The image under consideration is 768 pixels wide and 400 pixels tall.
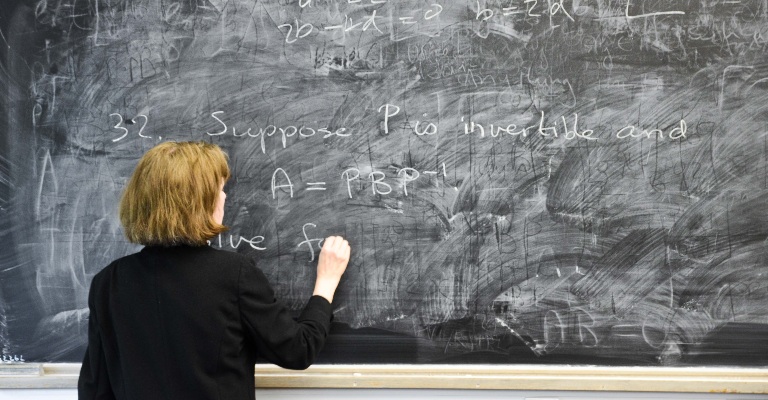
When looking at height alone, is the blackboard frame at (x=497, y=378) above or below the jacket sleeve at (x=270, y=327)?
below

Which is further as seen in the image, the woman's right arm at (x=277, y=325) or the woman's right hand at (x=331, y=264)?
the woman's right hand at (x=331, y=264)

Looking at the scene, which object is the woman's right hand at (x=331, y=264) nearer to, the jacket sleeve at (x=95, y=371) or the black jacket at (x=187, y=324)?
the black jacket at (x=187, y=324)

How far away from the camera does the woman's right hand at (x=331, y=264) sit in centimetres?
169

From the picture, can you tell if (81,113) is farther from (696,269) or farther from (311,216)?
(696,269)

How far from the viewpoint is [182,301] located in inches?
54.6

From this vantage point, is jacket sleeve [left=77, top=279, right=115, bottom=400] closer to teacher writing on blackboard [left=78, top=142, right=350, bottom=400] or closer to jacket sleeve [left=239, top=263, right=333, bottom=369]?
teacher writing on blackboard [left=78, top=142, right=350, bottom=400]

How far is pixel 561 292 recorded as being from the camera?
1.71 m

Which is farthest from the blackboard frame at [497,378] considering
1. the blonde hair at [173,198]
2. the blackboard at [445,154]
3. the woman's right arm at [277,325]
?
the blonde hair at [173,198]

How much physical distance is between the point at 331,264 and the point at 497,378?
590 millimetres

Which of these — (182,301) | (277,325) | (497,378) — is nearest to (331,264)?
(277,325)

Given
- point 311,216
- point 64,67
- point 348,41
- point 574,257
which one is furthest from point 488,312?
point 64,67

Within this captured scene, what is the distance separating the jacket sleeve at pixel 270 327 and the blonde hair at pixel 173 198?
159 millimetres

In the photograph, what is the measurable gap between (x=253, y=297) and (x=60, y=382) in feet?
2.72

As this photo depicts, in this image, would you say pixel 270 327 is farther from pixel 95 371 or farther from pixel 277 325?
pixel 95 371
